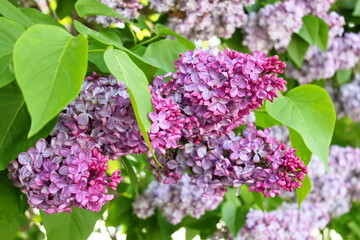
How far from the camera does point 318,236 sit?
2.14 metres

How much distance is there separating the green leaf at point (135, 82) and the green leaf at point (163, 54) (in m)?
0.19

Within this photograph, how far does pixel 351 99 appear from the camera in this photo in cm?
215

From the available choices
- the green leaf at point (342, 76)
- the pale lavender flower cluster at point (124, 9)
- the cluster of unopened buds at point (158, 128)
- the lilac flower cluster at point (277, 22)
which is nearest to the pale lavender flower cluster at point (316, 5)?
the lilac flower cluster at point (277, 22)

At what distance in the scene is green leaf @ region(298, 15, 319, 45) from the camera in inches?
65.8

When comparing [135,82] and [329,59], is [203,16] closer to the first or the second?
[329,59]

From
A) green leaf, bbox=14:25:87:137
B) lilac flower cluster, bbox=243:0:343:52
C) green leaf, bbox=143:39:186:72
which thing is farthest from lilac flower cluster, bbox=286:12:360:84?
green leaf, bbox=14:25:87:137

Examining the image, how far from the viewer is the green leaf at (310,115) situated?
836 millimetres

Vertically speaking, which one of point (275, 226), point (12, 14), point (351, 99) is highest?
point (12, 14)

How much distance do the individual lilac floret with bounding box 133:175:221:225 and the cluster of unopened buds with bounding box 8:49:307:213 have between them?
713mm

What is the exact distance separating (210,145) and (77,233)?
0.27 m

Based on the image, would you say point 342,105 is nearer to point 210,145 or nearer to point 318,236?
point 318,236

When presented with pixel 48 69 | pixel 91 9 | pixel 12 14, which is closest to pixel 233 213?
pixel 91 9

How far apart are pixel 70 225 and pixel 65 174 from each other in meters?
0.26

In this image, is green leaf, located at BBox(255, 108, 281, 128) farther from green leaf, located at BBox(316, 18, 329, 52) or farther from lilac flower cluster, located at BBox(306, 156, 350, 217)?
lilac flower cluster, located at BBox(306, 156, 350, 217)
